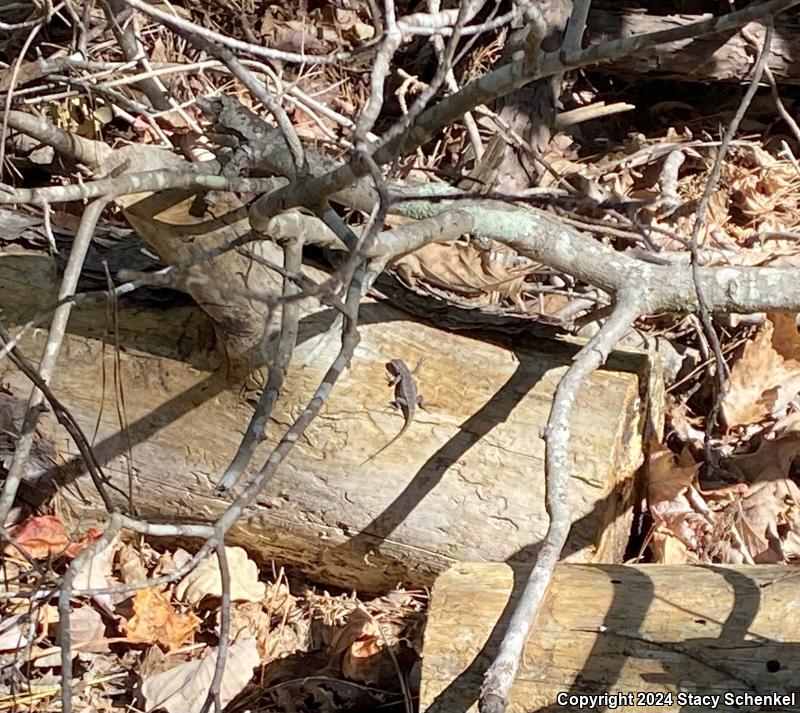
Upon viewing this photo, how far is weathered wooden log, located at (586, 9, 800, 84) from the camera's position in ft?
11.9

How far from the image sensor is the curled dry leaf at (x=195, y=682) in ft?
7.72

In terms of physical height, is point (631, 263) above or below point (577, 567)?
above

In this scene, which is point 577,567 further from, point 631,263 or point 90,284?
point 90,284

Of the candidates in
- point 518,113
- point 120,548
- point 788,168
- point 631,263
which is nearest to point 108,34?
point 518,113

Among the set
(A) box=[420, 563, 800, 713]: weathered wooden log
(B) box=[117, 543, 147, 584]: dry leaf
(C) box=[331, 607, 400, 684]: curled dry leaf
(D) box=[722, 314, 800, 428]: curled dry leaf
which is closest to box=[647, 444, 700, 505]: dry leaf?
(D) box=[722, 314, 800, 428]: curled dry leaf

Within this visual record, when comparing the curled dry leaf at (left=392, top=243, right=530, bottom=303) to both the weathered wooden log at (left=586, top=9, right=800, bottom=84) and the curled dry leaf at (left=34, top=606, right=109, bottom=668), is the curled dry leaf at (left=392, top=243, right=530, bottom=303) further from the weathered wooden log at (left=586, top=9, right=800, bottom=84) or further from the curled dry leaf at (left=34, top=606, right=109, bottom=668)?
the curled dry leaf at (left=34, top=606, right=109, bottom=668)

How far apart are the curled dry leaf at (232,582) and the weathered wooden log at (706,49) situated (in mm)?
2328

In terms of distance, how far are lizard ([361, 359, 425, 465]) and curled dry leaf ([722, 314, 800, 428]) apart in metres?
A: 1.16

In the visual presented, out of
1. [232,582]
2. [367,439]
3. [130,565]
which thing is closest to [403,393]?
[367,439]

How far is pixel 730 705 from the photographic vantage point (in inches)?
67.1

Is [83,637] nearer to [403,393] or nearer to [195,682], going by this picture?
[195,682]

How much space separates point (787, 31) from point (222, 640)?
3187 mm

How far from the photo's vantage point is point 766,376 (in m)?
3.07

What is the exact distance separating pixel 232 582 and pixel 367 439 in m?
0.59
